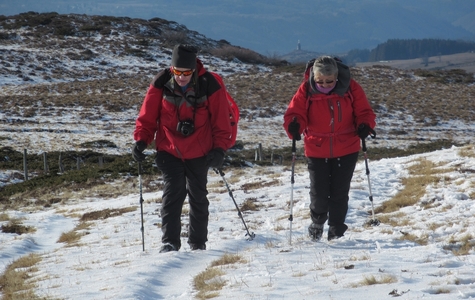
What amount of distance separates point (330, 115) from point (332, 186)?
3.16 ft

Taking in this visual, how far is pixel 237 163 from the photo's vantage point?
24.7 metres

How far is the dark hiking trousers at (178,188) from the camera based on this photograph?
7.11 meters

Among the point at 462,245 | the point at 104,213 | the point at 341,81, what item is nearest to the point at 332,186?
the point at 341,81

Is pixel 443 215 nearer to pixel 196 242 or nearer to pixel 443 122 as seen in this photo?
pixel 196 242

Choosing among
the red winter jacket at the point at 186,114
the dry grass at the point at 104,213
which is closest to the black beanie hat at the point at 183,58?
the red winter jacket at the point at 186,114

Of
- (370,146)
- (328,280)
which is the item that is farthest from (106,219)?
(370,146)

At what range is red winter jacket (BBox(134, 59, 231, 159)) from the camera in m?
6.88

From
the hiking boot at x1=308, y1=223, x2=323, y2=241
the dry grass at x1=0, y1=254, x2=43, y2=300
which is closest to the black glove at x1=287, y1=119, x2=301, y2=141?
the hiking boot at x1=308, y1=223, x2=323, y2=241

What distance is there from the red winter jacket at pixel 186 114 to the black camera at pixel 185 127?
8 centimetres

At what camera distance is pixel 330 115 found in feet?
22.8

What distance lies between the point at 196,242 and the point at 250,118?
122ft

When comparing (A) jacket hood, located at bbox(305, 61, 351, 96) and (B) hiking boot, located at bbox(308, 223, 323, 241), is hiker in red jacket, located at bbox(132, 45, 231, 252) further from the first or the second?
(B) hiking boot, located at bbox(308, 223, 323, 241)

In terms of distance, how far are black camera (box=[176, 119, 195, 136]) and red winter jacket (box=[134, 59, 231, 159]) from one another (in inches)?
3.0

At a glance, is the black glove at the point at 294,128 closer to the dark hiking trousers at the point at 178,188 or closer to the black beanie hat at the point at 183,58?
the dark hiking trousers at the point at 178,188
